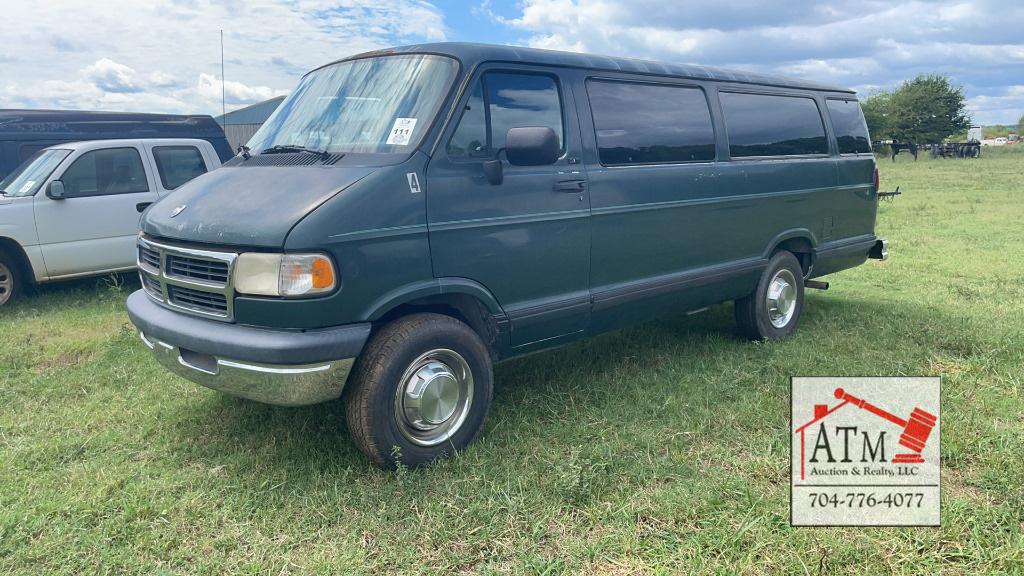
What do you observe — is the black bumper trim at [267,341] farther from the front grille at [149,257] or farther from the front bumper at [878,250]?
the front bumper at [878,250]

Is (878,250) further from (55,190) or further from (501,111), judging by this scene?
(55,190)

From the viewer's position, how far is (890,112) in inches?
2469

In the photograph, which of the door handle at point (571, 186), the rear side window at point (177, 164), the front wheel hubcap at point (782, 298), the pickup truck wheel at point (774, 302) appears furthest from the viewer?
the rear side window at point (177, 164)

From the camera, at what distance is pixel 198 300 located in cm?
360

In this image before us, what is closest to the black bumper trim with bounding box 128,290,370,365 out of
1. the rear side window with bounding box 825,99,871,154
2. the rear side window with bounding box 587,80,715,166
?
the rear side window with bounding box 587,80,715,166

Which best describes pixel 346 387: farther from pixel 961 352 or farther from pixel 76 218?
pixel 76 218

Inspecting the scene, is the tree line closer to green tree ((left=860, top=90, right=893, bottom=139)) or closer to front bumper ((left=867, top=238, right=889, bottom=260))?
green tree ((left=860, top=90, right=893, bottom=139))

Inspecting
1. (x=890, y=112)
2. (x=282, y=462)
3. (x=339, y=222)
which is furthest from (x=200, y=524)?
(x=890, y=112)

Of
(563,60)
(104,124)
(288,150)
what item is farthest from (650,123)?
(104,124)

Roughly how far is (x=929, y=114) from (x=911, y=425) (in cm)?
6690

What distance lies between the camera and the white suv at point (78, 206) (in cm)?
737

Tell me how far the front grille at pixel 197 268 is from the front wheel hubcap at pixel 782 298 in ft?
14.1

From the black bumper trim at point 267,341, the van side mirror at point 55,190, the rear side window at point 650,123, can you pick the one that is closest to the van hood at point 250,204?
the black bumper trim at point 267,341

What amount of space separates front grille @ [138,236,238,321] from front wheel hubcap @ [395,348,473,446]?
93 cm
